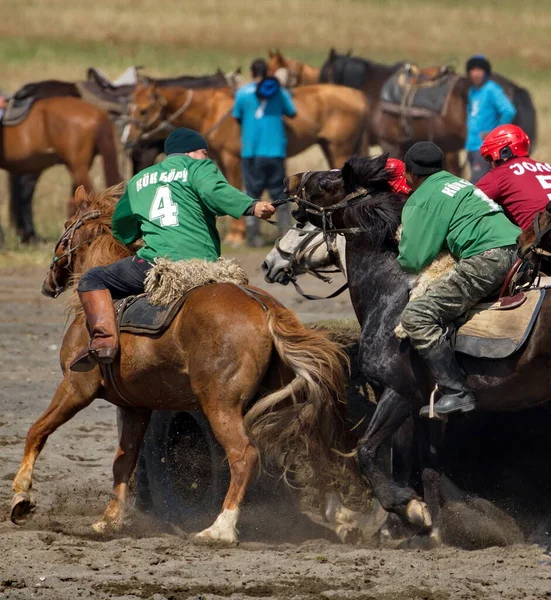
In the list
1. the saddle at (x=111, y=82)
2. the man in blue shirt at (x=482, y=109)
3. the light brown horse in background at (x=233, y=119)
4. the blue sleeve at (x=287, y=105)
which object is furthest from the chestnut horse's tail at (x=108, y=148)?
the man in blue shirt at (x=482, y=109)

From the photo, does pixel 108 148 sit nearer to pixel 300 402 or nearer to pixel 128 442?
pixel 128 442

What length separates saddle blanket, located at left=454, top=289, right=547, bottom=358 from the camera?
6989 millimetres

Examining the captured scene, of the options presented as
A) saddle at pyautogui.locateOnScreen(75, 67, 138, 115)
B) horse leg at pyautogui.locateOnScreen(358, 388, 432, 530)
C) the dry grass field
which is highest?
horse leg at pyautogui.locateOnScreen(358, 388, 432, 530)

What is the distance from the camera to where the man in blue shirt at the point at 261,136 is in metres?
18.6

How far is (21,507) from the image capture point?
24.3ft

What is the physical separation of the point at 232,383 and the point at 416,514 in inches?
51.0

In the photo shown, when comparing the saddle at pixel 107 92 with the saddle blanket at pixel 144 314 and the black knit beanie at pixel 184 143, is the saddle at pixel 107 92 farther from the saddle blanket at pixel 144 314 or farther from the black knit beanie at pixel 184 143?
the saddle blanket at pixel 144 314

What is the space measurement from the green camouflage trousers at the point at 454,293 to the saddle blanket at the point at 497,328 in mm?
97

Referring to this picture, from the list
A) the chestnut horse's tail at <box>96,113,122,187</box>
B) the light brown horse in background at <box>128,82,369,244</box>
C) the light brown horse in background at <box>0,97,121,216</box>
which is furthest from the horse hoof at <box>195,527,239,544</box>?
the chestnut horse's tail at <box>96,113,122,187</box>

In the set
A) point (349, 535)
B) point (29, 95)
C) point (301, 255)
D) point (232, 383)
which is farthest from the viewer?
point (29, 95)

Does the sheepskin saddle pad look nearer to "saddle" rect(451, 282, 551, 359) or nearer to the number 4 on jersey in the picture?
the number 4 on jersey

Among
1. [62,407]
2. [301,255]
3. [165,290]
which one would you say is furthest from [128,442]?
[301,255]

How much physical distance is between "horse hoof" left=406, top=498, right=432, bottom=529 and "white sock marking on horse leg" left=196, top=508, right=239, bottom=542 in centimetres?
Result: 100

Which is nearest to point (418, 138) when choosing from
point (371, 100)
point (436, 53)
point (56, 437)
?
point (371, 100)
